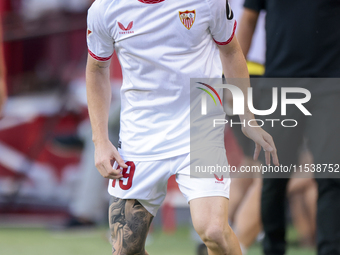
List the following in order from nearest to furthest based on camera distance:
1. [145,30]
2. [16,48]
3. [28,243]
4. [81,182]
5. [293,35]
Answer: [145,30], [293,35], [28,243], [81,182], [16,48]

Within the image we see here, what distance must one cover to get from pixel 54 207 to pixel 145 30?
4520 millimetres

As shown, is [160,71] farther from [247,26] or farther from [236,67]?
[247,26]

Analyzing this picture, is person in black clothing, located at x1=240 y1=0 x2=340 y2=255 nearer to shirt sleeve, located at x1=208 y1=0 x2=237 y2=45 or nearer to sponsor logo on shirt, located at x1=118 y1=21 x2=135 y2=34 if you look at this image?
shirt sleeve, located at x1=208 y1=0 x2=237 y2=45

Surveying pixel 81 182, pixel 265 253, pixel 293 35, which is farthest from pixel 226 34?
pixel 81 182

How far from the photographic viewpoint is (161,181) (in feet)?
8.35

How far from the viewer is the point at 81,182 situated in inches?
233

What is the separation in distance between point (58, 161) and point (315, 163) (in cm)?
425

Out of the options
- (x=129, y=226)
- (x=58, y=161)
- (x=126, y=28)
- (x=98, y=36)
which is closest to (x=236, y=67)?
(x=126, y=28)

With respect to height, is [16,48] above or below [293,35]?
below

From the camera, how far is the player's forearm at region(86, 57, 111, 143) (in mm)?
2627

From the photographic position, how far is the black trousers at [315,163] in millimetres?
2928

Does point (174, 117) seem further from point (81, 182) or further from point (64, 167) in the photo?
point (64, 167)

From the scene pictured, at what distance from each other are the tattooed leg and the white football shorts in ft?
0.11

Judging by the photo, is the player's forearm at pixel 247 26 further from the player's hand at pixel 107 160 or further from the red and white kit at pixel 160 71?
the player's hand at pixel 107 160
